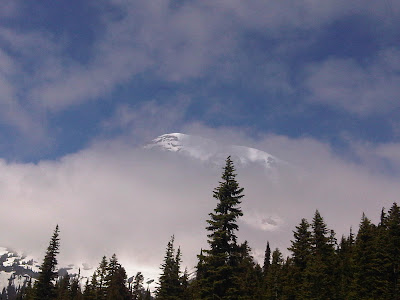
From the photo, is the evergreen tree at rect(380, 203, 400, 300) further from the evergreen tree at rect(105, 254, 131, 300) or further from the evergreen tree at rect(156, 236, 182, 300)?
the evergreen tree at rect(105, 254, 131, 300)

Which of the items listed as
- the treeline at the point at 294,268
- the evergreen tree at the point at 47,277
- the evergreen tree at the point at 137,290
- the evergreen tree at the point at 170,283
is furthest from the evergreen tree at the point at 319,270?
the evergreen tree at the point at 137,290

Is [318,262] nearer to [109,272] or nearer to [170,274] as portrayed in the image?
[170,274]

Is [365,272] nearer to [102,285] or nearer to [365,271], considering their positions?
[365,271]

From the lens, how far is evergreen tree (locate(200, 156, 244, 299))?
27469 millimetres

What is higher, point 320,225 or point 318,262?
point 320,225

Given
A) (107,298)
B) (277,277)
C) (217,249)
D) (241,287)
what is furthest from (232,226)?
(107,298)

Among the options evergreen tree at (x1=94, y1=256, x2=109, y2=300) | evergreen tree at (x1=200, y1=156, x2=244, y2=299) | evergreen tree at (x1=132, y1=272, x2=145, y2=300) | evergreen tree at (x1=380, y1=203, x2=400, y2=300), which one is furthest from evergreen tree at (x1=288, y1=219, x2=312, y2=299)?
evergreen tree at (x1=132, y1=272, x2=145, y2=300)

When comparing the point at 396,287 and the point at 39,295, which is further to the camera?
the point at 39,295

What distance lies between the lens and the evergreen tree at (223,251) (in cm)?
2747

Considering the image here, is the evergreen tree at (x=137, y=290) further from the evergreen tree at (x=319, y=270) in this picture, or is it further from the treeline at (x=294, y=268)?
Result: the evergreen tree at (x=319, y=270)

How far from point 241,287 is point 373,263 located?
85.1ft

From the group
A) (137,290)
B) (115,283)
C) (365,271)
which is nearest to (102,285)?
(115,283)

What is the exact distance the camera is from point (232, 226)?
2852cm

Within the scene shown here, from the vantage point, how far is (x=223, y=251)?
28.2 meters
